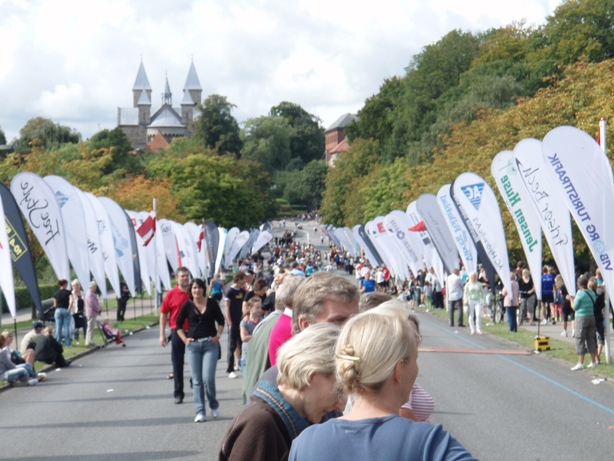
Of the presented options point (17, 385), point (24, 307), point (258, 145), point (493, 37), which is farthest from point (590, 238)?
point (258, 145)

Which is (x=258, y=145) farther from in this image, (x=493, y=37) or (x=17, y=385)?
(x=17, y=385)

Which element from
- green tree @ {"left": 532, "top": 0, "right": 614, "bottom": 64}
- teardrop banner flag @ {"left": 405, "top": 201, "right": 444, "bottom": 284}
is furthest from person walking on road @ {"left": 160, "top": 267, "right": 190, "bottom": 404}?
green tree @ {"left": 532, "top": 0, "right": 614, "bottom": 64}

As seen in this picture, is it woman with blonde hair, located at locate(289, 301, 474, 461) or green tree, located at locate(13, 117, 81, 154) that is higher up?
green tree, located at locate(13, 117, 81, 154)

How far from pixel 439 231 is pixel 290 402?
96.9ft

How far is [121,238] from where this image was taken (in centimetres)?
3198

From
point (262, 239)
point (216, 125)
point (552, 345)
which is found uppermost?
point (216, 125)

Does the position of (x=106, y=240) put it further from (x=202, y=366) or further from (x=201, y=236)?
(x=201, y=236)

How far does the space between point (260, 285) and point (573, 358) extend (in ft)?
25.5

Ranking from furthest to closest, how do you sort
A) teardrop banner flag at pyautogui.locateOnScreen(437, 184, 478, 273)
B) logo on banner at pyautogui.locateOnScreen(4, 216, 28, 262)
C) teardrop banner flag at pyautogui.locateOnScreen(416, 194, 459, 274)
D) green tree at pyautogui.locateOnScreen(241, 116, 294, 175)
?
1. green tree at pyautogui.locateOnScreen(241, 116, 294, 175)
2. teardrop banner flag at pyautogui.locateOnScreen(416, 194, 459, 274)
3. teardrop banner flag at pyautogui.locateOnScreen(437, 184, 478, 273)
4. logo on banner at pyautogui.locateOnScreen(4, 216, 28, 262)

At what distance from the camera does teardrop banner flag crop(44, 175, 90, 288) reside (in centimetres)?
2475

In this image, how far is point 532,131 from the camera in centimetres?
4241

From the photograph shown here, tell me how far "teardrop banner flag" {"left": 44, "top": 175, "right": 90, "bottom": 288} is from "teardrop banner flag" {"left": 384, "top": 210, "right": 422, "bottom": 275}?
1901cm

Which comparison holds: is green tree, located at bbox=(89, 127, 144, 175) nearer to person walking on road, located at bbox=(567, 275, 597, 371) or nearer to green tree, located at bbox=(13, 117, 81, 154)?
green tree, located at bbox=(13, 117, 81, 154)

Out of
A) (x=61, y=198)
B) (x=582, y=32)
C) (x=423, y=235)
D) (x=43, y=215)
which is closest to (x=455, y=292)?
(x=423, y=235)
